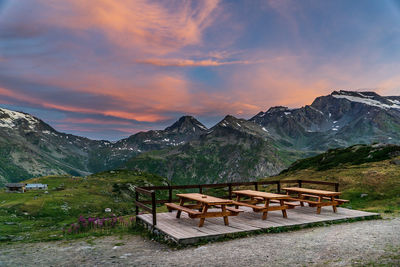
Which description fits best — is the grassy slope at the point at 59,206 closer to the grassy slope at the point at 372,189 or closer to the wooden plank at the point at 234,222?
the wooden plank at the point at 234,222

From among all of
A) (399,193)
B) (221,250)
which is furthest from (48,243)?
(399,193)

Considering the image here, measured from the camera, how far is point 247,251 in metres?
12.7

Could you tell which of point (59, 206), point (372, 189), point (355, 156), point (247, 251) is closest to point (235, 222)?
point (247, 251)

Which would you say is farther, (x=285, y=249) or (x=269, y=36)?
(x=269, y=36)

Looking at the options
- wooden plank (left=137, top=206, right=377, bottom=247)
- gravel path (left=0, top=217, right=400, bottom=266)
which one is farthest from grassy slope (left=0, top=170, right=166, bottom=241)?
wooden plank (left=137, top=206, right=377, bottom=247)

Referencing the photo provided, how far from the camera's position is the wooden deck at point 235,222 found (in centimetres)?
1476

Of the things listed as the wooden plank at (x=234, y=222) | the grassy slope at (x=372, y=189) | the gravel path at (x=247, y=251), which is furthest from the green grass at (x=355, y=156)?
the gravel path at (x=247, y=251)

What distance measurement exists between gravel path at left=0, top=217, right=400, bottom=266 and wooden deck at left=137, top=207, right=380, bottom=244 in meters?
0.69

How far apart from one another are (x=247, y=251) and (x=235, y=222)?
5.06 metres

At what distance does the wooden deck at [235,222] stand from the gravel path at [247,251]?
69 centimetres

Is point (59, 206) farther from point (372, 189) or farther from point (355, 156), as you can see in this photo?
point (355, 156)

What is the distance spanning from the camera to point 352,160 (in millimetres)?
74812

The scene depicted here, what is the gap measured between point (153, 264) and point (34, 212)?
64.0 metres

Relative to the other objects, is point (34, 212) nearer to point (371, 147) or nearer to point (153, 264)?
point (153, 264)
